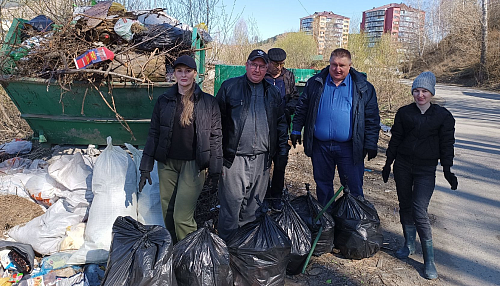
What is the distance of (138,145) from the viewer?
418cm

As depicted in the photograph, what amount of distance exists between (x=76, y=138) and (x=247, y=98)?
8.55 feet

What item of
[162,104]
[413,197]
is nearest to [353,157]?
[413,197]

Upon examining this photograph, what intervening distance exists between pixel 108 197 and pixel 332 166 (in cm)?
199

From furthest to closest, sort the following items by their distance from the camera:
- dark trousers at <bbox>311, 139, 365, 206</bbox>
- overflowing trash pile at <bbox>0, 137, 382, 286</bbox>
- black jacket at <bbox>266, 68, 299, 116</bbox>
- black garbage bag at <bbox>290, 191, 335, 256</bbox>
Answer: black jacket at <bbox>266, 68, 299, 116</bbox>
dark trousers at <bbox>311, 139, 365, 206</bbox>
black garbage bag at <bbox>290, 191, 335, 256</bbox>
overflowing trash pile at <bbox>0, 137, 382, 286</bbox>

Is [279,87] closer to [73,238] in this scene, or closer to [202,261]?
[202,261]

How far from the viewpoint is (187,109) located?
247 centimetres

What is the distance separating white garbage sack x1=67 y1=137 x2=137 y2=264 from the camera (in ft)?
9.02

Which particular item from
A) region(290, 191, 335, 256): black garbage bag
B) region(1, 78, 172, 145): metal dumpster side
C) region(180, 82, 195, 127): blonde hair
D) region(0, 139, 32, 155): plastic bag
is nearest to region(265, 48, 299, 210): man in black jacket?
region(290, 191, 335, 256): black garbage bag

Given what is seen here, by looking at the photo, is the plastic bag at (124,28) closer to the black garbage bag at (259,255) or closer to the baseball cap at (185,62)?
the baseball cap at (185,62)

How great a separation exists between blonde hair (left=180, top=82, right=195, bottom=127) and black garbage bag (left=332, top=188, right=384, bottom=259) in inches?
56.8

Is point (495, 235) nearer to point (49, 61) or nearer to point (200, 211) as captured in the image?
point (200, 211)

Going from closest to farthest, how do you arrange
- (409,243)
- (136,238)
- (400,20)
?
(136,238) < (409,243) < (400,20)

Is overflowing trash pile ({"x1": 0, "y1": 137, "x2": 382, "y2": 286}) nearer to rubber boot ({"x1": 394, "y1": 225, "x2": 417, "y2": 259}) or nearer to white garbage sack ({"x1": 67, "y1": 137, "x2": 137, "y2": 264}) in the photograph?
white garbage sack ({"x1": 67, "y1": 137, "x2": 137, "y2": 264})

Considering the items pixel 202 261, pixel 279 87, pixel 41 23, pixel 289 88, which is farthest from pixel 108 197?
pixel 41 23
